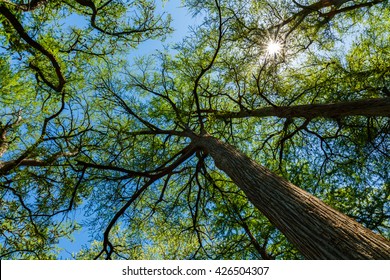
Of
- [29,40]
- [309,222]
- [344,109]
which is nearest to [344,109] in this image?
[344,109]

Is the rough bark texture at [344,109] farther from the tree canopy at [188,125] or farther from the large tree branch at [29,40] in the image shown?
the large tree branch at [29,40]

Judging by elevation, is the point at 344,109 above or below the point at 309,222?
above

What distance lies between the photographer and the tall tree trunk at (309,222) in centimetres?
189

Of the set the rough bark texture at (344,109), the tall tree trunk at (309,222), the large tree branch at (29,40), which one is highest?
the large tree branch at (29,40)

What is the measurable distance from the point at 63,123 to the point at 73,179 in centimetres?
111

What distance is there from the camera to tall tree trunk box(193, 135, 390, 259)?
6.21 feet

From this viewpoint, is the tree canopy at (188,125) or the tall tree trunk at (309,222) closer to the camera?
the tall tree trunk at (309,222)

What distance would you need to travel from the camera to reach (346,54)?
6508 millimetres

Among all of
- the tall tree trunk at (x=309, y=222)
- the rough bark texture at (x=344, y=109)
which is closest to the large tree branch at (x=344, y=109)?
the rough bark texture at (x=344, y=109)

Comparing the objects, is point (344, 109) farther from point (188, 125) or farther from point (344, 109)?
point (188, 125)

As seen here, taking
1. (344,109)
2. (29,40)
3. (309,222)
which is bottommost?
(309,222)

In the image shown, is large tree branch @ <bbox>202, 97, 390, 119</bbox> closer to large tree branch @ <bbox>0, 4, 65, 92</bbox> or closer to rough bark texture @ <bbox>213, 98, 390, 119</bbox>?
rough bark texture @ <bbox>213, 98, 390, 119</bbox>

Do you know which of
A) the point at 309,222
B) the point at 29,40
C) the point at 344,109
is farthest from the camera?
the point at 29,40

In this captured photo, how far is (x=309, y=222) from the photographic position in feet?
7.43
